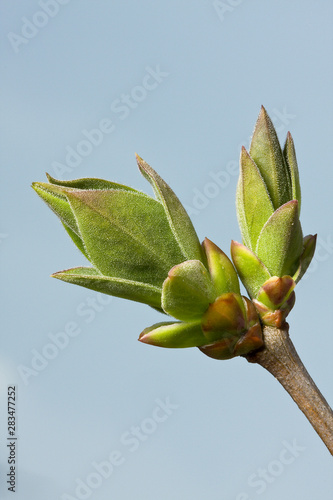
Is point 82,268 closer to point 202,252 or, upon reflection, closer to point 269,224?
point 202,252

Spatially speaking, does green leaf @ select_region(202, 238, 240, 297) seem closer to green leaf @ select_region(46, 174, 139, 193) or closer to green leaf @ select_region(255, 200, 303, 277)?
green leaf @ select_region(255, 200, 303, 277)

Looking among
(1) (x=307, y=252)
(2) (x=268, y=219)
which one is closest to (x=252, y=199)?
(2) (x=268, y=219)

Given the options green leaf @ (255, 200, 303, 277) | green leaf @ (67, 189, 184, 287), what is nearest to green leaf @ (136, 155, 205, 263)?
green leaf @ (67, 189, 184, 287)

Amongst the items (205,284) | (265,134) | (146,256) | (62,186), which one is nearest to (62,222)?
(62,186)

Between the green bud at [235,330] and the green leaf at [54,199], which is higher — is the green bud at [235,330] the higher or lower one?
the lower one

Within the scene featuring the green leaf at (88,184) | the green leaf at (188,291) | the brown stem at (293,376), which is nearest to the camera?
the brown stem at (293,376)

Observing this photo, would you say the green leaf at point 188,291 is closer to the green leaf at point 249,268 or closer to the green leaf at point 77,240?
the green leaf at point 249,268

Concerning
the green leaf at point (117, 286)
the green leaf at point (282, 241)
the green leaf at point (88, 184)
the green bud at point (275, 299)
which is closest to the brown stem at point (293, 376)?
the green bud at point (275, 299)
